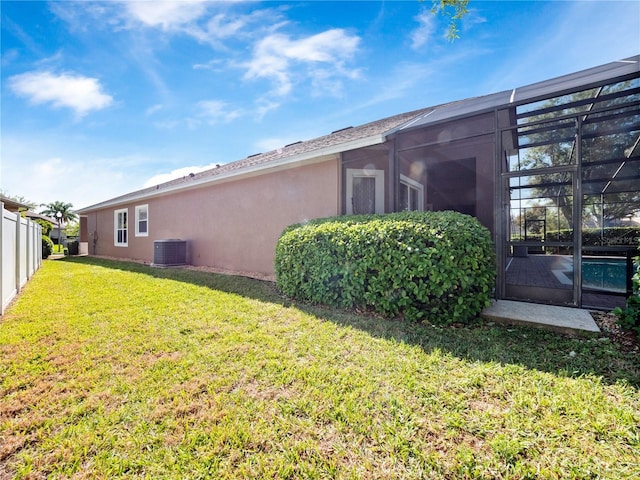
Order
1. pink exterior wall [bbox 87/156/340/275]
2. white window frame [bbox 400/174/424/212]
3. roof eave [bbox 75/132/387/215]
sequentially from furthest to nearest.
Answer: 1. white window frame [bbox 400/174/424/212]
2. pink exterior wall [bbox 87/156/340/275]
3. roof eave [bbox 75/132/387/215]

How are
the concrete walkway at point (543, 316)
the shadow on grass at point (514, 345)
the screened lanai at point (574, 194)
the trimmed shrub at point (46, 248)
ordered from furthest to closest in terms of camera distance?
the trimmed shrub at point (46, 248) < the screened lanai at point (574, 194) < the concrete walkway at point (543, 316) < the shadow on grass at point (514, 345)

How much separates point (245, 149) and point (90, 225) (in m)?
11.2

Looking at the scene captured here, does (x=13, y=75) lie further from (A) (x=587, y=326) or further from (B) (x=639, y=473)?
(A) (x=587, y=326)

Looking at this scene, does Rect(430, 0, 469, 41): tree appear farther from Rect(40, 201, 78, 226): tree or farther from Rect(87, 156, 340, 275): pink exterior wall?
Rect(40, 201, 78, 226): tree

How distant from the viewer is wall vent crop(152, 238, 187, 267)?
995 centimetres

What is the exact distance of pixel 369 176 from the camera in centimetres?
682

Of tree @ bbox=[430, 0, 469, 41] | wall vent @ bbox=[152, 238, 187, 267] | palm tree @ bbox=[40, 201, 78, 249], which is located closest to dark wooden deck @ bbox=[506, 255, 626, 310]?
tree @ bbox=[430, 0, 469, 41]

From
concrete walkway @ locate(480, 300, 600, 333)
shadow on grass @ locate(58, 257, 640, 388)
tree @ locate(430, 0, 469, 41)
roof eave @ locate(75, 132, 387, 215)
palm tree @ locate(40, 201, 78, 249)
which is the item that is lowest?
shadow on grass @ locate(58, 257, 640, 388)

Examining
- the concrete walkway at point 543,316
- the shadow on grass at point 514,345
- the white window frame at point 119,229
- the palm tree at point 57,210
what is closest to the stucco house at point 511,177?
the concrete walkway at point 543,316

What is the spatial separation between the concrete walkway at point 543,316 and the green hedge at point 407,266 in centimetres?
36

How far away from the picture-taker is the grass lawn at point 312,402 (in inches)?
63.7

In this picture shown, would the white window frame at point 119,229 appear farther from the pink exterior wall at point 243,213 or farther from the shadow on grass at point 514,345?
the shadow on grass at point 514,345

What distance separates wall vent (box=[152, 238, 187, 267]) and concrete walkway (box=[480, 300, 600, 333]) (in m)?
9.72

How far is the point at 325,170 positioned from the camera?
663cm
